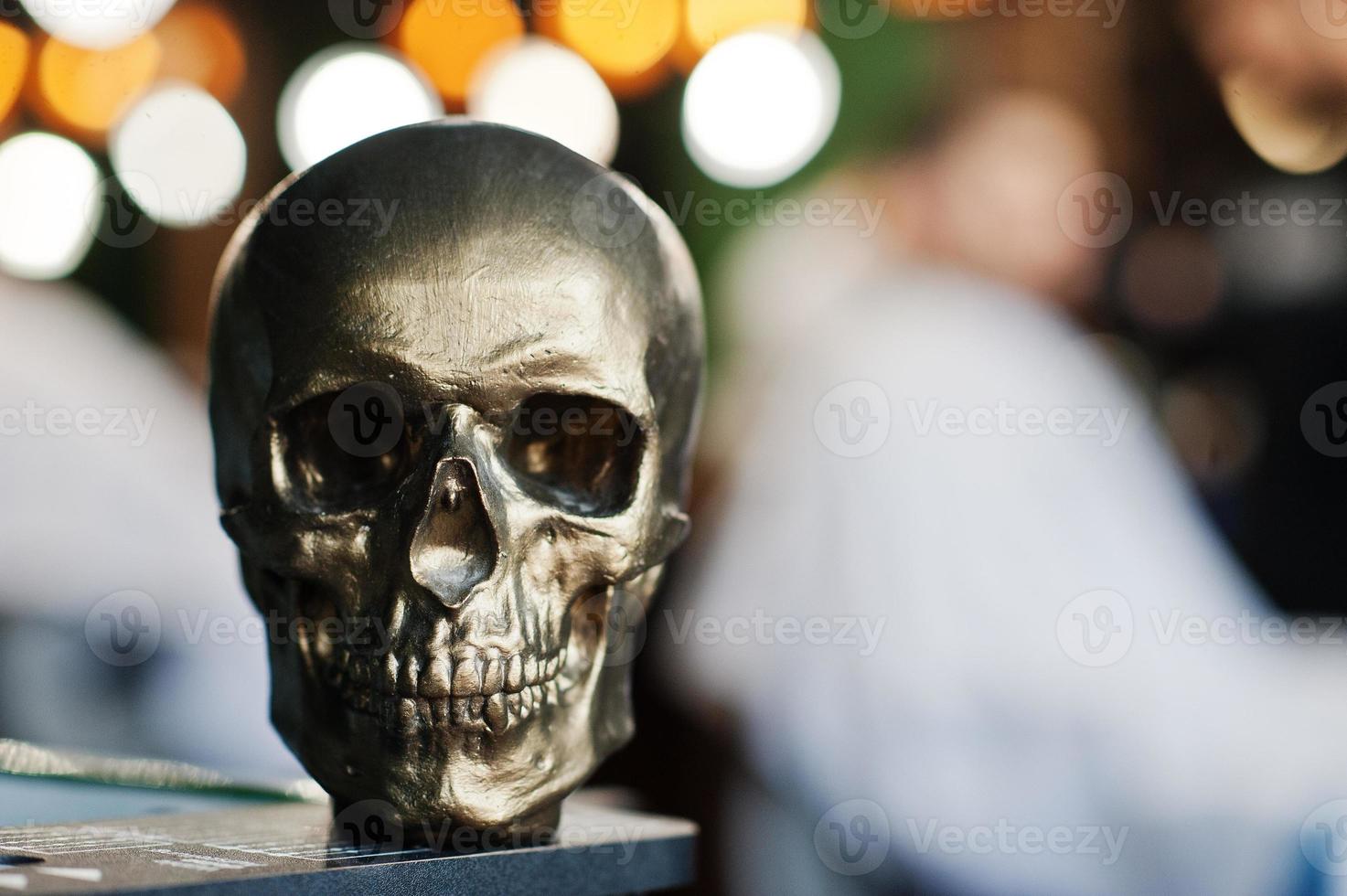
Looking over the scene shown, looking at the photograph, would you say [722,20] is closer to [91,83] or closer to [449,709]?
[91,83]

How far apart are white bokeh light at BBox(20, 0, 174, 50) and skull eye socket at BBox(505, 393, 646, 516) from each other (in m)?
2.14

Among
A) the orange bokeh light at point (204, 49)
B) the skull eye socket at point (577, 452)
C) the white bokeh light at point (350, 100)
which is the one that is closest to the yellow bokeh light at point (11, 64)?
the orange bokeh light at point (204, 49)

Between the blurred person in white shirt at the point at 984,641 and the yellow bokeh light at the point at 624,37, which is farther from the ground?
the yellow bokeh light at the point at 624,37

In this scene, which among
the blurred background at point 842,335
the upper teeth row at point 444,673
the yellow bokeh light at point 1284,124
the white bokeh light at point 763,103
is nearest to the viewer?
the upper teeth row at point 444,673

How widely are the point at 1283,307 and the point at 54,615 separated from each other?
267 centimetres

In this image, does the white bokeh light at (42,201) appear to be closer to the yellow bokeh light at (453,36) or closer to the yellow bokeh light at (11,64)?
the yellow bokeh light at (11,64)

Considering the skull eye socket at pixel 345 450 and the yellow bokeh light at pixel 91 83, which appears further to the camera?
the yellow bokeh light at pixel 91 83

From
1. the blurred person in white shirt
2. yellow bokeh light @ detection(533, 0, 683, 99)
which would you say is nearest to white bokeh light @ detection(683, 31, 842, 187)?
yellow bokeh light @ detection(533, 0, 683, 99)

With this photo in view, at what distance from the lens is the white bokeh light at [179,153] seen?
349 centimetres

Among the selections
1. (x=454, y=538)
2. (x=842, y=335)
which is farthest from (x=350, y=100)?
(x=454, y=538)

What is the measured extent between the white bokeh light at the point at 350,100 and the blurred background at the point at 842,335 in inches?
0.5

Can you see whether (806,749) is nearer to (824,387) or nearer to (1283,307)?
(824,387)

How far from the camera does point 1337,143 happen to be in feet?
9.39

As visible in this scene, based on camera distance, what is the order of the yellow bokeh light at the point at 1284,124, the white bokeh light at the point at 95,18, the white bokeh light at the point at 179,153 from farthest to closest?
the white bokeh light at the point at 179,153
the white bokeh light at the point at 95,18
the yellow bokeh light at the point at 1284,124
